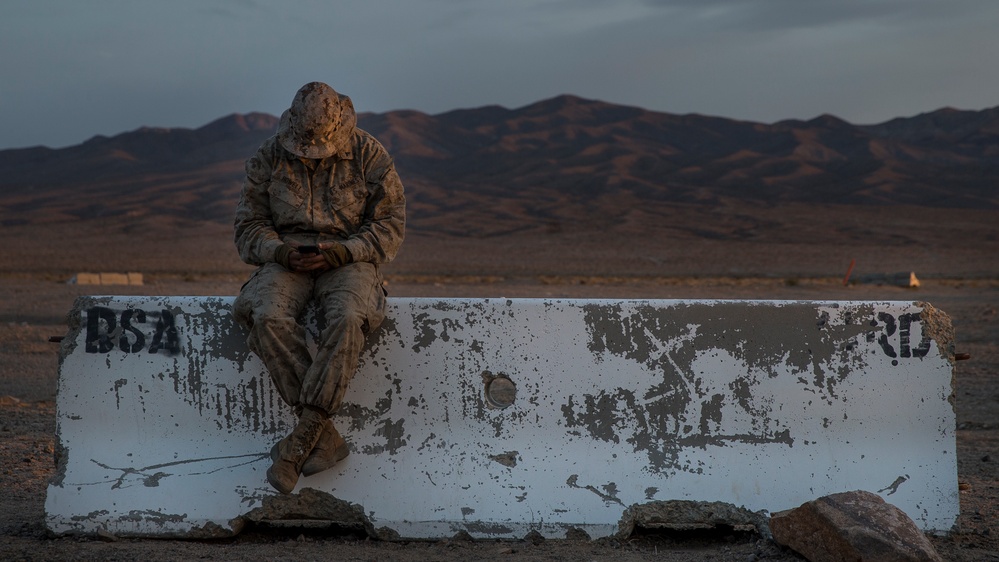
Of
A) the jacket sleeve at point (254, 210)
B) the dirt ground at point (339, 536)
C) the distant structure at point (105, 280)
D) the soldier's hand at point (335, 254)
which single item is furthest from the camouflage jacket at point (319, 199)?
the distant structure at point (105, 280)

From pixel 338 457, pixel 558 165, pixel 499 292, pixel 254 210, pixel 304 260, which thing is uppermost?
pixel 558 165

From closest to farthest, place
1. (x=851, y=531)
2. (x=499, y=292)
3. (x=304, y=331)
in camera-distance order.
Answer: (x=851, y=531) → (x=304, y=331) → (x=499, y=292)

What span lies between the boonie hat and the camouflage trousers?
49cm

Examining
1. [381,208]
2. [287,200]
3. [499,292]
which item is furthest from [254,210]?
[499,292]

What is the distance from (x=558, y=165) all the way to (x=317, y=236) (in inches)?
3102

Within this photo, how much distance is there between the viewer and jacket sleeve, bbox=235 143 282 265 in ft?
13.8

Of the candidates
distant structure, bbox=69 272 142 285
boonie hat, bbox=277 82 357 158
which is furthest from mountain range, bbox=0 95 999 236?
boonie hat, bbox=277 82 357 158

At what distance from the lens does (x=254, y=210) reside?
425cm

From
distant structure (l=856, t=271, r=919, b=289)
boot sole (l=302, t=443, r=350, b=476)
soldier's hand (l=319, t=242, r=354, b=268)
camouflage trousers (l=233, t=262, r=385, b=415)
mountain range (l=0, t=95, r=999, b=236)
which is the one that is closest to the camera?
camouflage trousers (l=233, t=262, r=385, b=415)

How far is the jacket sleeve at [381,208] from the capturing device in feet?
13.8

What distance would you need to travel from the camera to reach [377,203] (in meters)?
4.27

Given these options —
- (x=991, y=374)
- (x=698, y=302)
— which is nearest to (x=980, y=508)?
(x=698, y=302)

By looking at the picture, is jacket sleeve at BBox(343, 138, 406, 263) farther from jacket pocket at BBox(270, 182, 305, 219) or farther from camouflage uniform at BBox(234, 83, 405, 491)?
jacket pocket at BBox(270, 182, 305, 219)

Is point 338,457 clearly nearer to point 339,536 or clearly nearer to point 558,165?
Result: point 339,536
